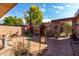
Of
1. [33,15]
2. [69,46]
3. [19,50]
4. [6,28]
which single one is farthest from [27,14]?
[69,46]

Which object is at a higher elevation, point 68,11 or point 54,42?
point 68,11

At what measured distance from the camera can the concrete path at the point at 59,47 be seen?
97.0 inches

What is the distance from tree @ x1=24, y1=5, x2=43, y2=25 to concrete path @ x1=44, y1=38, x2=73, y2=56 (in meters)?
0.30

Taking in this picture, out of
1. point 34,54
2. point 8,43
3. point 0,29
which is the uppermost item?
point 0,29

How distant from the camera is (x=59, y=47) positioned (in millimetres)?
2473

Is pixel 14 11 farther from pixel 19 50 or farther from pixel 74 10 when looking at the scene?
pixel 74 10

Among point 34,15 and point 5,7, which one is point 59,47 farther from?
point 5,7

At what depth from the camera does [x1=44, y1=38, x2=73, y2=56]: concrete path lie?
2463mm

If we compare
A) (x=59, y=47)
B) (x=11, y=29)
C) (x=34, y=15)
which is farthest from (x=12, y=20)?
(x=59, y=47)

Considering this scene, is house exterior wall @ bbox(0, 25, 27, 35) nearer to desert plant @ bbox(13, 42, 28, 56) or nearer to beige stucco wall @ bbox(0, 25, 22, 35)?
beige stucco wall @ bbox(0, 25, 22, 35)

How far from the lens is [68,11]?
246 cm

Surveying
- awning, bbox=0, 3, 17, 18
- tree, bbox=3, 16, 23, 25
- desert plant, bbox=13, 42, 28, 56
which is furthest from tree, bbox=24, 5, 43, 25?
desert plant, bbox=13, 42, 28, 56

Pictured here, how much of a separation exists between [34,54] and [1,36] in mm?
511

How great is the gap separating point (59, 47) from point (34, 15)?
546 mm
